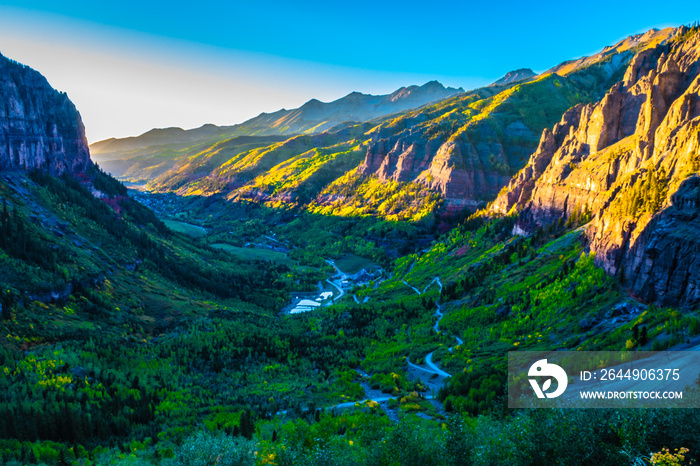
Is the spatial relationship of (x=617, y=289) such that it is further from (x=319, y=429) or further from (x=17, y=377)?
(x=17, y=377)

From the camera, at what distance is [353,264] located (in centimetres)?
17388

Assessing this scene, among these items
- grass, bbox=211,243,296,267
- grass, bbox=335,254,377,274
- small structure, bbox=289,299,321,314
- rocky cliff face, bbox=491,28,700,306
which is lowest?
small structure, bbox=289,299,321,314

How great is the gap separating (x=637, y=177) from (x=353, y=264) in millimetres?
114884

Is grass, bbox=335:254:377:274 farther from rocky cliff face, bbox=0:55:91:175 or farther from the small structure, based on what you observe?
rocky cliff face, bbox=0:55:91:175

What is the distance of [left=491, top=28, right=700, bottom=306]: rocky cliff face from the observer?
53344mm

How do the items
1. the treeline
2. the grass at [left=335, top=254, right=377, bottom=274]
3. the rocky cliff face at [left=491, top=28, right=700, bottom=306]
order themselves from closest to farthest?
1. the rocky cliff face at [left=491, top=28, right=700, bottom=306]
2. the treeline
3. the grass at [left=335, top=254, right=377, bottom=274]

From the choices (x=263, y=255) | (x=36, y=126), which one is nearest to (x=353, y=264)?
(x=263, y=255)

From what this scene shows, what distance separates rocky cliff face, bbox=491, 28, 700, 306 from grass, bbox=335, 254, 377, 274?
53889 mm

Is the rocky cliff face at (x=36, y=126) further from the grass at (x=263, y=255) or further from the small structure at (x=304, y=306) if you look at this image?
the small structure at (x=304, y=306)

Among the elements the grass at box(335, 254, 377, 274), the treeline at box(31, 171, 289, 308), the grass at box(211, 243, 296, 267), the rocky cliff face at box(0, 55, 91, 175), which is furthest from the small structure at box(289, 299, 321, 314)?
the rocky cliff face at box(0, 55, 91, 175)

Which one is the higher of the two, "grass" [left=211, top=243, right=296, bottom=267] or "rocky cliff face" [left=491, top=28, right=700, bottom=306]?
"rocky cliff face" [left=491, top=28, right=700, bottom=306]

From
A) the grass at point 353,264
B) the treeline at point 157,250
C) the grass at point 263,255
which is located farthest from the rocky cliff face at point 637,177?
the grass at point 263,255

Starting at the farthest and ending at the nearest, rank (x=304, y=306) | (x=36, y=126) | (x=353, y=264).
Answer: (x=353, y=264) < (x=304, y=306) < (x=36, y=126)

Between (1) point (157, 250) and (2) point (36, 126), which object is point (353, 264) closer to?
(1) point (157, 250)
